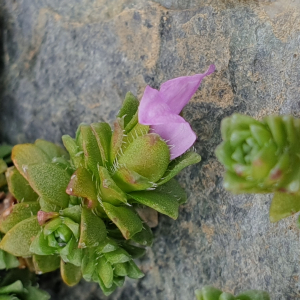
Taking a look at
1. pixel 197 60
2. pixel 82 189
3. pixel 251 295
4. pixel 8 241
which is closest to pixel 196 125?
pixel 197 60

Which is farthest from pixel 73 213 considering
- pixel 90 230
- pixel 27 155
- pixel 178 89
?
pixel 178 89

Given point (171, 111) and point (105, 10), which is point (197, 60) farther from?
point (105, 10)

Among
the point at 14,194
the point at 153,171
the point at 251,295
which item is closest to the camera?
the point at 251,295

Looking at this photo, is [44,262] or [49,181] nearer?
[49,181]

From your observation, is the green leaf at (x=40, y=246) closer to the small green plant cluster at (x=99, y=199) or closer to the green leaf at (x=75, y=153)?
the small green plant cluster at (x=99, y=199)

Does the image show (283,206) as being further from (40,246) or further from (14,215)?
(14,215)

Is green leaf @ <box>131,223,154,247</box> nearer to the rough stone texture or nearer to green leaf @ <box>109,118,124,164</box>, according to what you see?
the rough stone texture
